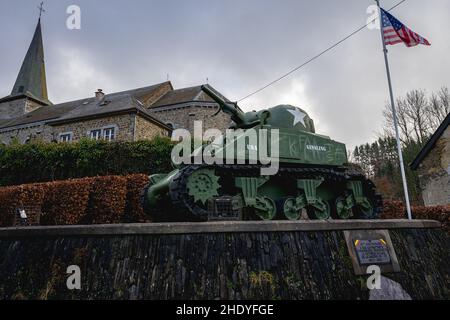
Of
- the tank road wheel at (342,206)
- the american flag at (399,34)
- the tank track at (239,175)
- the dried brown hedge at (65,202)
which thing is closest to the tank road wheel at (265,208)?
the tank track at (239,175)

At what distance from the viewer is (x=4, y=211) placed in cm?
866

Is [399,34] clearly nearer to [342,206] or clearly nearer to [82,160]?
[342,206]

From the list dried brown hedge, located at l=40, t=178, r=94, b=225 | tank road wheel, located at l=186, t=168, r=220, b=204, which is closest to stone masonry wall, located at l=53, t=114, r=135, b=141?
dried brown hedge, located at l=40, t=178, r=94, b=225

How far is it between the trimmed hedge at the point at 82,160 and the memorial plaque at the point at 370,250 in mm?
11289

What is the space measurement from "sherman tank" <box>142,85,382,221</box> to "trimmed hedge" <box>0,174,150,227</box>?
89.0 inches

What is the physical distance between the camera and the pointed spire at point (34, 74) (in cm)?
4309

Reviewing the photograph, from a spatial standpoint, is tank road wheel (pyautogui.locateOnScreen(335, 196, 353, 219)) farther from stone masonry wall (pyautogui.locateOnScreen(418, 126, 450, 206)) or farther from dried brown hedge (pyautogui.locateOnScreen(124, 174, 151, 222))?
stone masonry wall (pyautogui.locateOnScreen(418, 126, 450, 206))

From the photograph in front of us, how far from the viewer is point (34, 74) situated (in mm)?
44594

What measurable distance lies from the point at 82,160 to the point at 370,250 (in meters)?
14.0

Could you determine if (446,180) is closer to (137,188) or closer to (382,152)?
(137,188)

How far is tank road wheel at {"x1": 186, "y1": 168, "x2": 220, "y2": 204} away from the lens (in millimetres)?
5746

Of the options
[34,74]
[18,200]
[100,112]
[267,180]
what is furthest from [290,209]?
[34,74]

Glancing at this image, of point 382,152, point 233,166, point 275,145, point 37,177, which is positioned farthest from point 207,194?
point 382,152

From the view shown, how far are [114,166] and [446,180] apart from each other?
712 inches
